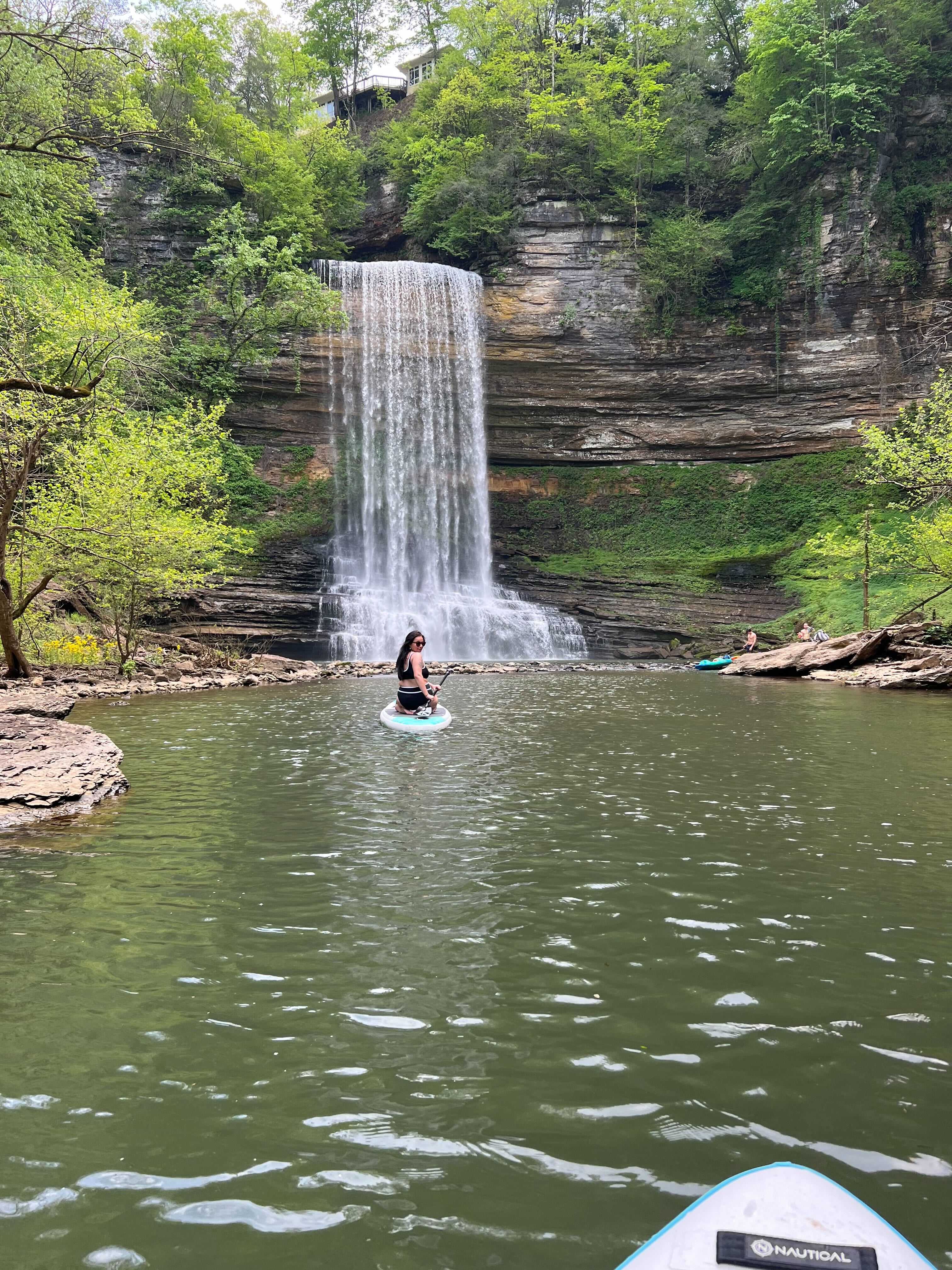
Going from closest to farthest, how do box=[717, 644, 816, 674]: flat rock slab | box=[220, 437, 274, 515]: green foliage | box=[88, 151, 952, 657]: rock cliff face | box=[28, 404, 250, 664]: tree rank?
box=[28, 404, 250, 664]: tree < box=[717, 644, 816, 674]: flat rock slab < box=[220, 437, 274, 515]: green foliage < box=[88, 151, 952, 657]: rock cliff face

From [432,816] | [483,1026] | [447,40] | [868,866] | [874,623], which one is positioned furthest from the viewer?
[447,40]

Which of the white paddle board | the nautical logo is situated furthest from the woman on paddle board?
the nautical logo

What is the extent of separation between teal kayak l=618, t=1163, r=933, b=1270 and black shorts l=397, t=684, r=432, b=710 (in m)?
9.98

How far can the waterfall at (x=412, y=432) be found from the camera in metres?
33.5

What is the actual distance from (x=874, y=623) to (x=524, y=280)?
2088 centimetres

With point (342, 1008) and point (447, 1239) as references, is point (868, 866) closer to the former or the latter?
point (342, 1008)

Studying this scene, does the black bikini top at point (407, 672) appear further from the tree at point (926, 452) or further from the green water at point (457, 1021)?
the tree at point (926, 452)

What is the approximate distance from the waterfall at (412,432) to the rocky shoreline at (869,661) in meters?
11.4

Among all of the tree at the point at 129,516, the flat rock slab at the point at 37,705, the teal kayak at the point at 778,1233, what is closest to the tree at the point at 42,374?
the tree at the point at 129,516

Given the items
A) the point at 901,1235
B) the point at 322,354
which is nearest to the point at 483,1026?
the point at 901,1235

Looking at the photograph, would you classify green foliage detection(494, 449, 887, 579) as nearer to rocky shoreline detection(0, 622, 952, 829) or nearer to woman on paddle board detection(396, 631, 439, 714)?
rocky shoreline detection(0, 622, 952, 829)

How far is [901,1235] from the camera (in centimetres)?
214

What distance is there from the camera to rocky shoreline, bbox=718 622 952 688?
60.1 ft

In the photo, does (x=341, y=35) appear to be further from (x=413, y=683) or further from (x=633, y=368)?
(x=413, y=683)
